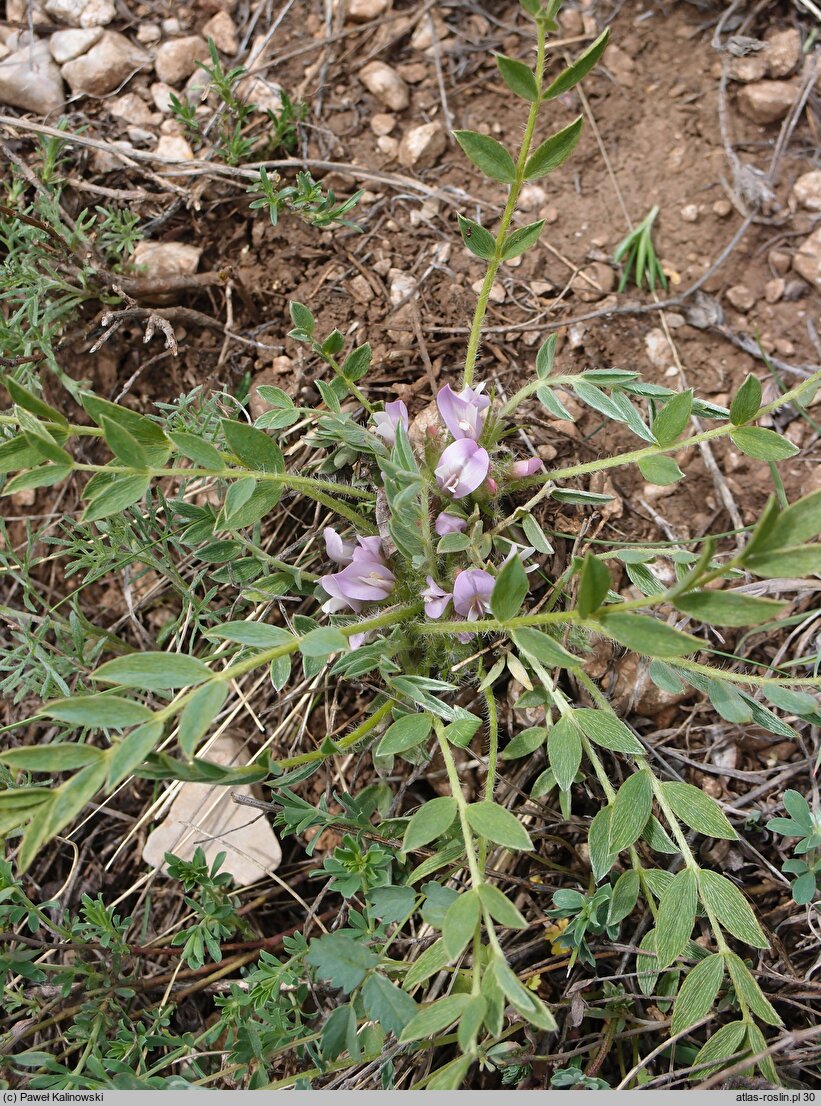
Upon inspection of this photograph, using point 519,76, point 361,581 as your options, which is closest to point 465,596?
point 361,581

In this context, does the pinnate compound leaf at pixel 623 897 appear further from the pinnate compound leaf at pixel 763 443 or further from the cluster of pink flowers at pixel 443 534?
the pinnate compound leaf at pixel 763 443

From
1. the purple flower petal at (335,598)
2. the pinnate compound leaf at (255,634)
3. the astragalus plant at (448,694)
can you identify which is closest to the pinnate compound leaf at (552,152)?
the astragalus plant at (448,694)

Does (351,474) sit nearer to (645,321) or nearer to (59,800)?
(645,321)

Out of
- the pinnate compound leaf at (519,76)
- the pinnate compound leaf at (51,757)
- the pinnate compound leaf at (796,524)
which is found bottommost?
the pinnate compound leaf at (51,757)

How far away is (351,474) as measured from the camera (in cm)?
269

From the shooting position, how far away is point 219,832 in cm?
263

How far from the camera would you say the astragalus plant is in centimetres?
159

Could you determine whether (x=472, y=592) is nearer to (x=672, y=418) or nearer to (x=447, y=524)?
(x=447, y=524)

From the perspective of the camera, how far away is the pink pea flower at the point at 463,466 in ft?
7.49

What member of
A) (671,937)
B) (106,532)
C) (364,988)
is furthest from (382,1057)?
(106,532)

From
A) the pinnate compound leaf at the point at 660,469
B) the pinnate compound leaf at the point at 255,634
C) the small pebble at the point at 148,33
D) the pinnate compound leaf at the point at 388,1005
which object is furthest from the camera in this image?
the small pebble at the point at 148,33

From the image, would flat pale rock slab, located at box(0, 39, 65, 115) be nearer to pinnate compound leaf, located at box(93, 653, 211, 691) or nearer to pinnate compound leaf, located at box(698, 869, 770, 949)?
pinnate compound leaf, located at box(93, 653, 211, 691)

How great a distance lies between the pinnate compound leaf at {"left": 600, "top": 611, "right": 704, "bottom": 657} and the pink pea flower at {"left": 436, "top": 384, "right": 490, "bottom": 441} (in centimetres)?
100

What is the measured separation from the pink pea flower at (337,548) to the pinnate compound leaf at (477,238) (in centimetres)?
84
